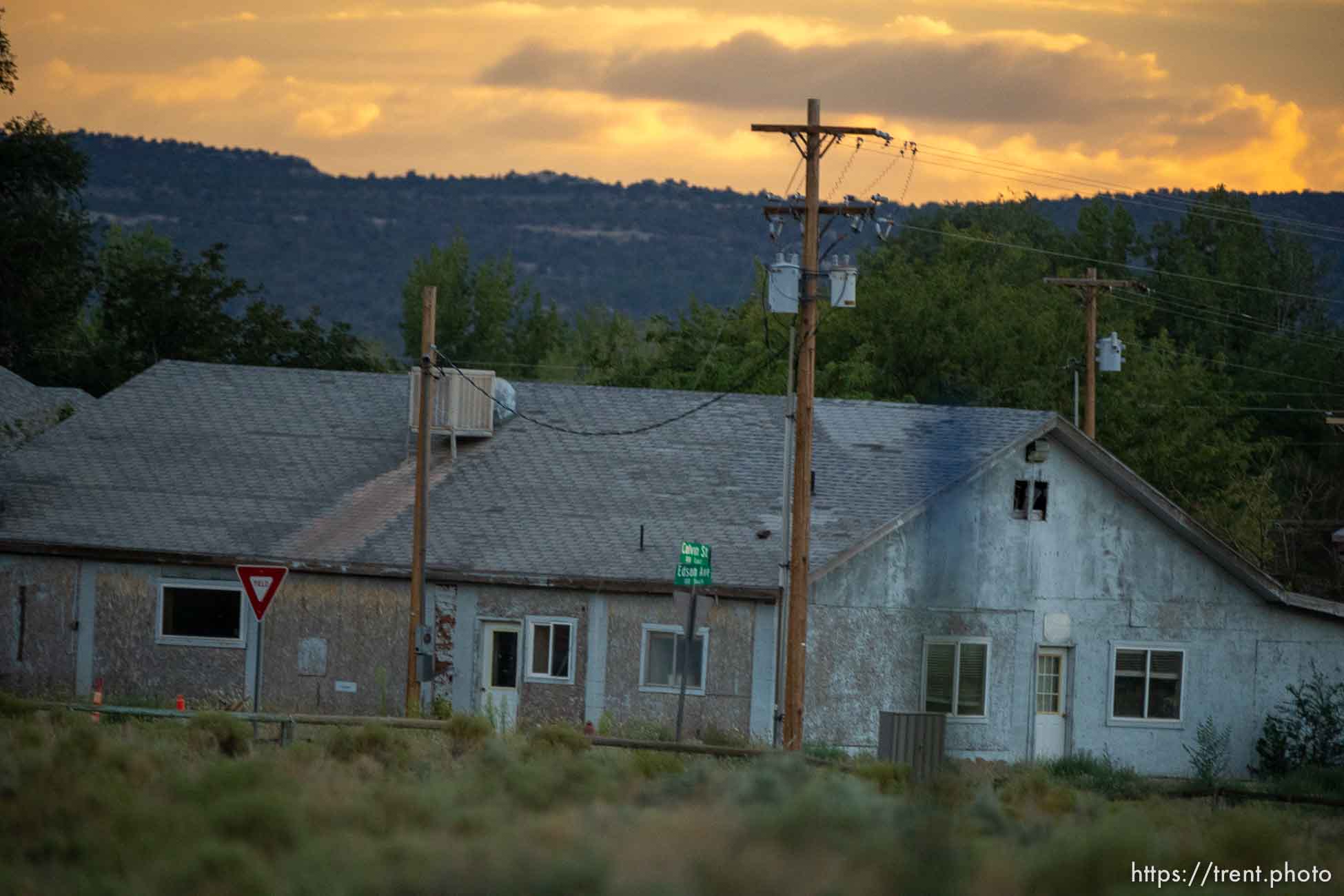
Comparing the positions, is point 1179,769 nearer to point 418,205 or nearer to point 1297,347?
point 1297,347

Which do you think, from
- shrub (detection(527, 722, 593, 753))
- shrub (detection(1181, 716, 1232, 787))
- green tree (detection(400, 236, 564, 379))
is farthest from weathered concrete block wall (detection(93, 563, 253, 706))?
green tree (detection(400, 236, 564, 379))

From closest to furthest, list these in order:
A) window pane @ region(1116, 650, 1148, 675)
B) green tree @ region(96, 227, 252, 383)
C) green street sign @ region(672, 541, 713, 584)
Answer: green street sign @ region(672, 541, 713, 584) < window pane @ region(1116, 650, 1148, 675) < green tree @ region(96, 227, 252, 383)

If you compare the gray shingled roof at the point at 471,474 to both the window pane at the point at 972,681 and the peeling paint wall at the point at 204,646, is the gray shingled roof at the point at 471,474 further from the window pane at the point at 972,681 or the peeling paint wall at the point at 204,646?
the window pane at the point at 972,681

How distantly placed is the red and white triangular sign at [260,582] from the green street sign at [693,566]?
5404 mm

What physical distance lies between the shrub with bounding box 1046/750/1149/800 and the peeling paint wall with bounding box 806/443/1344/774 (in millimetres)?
443

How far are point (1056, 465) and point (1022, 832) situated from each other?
14.5 meters

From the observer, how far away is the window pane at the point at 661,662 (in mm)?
26984

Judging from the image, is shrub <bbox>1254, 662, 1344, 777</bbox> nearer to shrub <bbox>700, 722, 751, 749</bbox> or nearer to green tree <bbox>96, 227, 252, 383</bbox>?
shrub <bbox>700, 722, 751, 749</bbox>

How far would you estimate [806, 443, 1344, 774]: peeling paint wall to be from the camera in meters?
27.0

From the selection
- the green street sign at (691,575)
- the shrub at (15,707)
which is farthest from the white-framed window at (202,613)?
the green street sign at (691,575)

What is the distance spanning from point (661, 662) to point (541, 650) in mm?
1921

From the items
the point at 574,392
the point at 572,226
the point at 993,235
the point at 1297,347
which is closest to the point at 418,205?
the point at 572,226

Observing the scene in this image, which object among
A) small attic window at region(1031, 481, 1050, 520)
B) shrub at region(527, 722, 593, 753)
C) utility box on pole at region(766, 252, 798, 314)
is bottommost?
shrub at region(527, 722, 593, 753)

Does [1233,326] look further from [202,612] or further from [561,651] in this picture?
[202,612]
